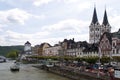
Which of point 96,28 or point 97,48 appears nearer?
point 97,48

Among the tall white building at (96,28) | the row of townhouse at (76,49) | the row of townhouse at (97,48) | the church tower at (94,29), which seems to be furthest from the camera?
the church tower at (94,29)

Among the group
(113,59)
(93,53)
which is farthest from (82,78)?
(93,53)

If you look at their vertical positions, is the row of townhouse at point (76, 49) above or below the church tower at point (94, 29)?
below

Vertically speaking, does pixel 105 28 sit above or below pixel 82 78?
above

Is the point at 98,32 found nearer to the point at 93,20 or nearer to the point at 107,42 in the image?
the point at 93,20

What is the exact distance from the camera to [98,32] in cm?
17762

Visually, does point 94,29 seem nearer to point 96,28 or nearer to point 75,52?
point 96,28

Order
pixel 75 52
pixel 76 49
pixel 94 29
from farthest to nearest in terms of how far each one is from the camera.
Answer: pixel 94 29, pixel 75 52, pixel 76 49

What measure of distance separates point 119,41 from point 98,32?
3255 inches

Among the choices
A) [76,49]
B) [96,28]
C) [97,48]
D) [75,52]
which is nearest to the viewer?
[97,48]

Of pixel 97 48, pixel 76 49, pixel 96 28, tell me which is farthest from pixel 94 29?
pixel 97 48

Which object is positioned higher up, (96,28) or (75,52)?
(96,28)

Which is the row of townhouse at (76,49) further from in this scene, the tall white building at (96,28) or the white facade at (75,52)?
the tall white building at (96,28)

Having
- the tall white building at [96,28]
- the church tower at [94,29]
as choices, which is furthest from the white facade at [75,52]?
the church tower at [94,29]
